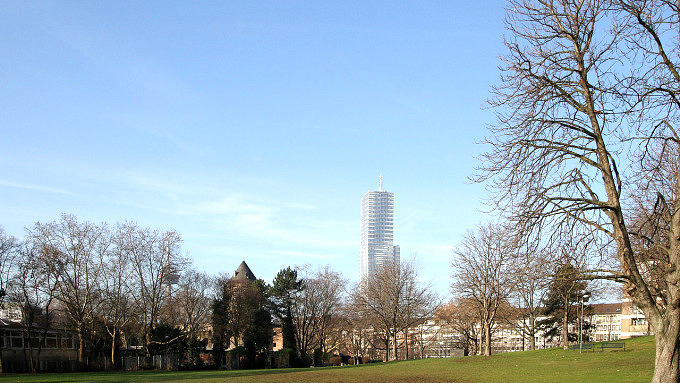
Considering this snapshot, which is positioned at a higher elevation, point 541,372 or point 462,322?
point 541,372

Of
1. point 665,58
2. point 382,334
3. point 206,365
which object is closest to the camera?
point 665,58

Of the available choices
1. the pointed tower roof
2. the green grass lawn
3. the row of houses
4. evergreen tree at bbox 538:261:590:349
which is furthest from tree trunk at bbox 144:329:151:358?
the pointed tower roof

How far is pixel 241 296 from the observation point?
71375 millimetres

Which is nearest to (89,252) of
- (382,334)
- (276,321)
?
(276,321)

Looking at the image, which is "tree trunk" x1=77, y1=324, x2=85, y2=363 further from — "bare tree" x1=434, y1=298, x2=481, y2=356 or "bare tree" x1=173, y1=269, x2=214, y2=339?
"bare tree" x1=434, y1=298, x2=481, y2=356

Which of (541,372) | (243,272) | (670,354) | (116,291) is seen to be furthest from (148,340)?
(670,354)

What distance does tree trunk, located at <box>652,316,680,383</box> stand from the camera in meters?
13.5

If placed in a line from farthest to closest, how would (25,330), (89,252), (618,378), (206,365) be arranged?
1. (206,365)
2. (89,252)
3. (25,330)
4. (618,378)

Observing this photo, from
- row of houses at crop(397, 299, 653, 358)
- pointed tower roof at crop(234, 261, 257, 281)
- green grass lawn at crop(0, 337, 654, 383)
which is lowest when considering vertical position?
row of houses at crop(397, 299, 653, 358)

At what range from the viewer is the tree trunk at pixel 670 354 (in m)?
→ 13.5

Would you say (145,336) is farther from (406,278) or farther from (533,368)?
(533,368)

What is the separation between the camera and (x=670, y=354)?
44.3 feet

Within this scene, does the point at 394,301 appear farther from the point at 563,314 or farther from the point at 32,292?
the point at 32,292

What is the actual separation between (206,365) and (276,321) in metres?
18.9
